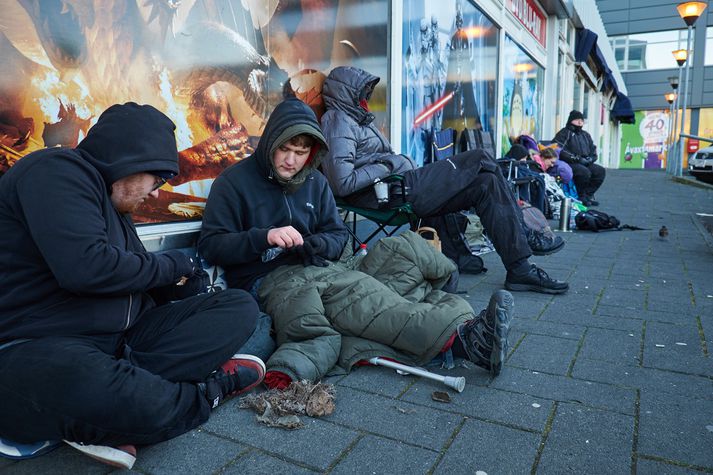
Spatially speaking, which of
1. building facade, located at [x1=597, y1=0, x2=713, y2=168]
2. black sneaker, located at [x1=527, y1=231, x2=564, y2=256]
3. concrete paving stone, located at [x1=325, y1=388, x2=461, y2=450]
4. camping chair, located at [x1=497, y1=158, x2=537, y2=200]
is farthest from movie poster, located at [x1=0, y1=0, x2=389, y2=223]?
building facade, located at [x1=597, y1=0, x2=713, y2=168]

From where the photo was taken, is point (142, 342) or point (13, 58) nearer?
point (142, 342)

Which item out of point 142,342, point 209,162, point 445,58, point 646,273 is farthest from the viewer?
point 445,58

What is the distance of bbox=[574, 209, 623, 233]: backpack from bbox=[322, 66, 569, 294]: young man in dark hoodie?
3.35 meters

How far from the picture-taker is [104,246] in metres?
1.75

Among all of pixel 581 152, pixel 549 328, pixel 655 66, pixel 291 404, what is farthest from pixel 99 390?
pixel 655 66

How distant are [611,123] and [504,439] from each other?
36858 mm

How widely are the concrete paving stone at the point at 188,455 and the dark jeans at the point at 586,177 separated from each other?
345 inches

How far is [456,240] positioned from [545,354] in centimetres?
188

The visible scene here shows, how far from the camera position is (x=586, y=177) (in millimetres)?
9445

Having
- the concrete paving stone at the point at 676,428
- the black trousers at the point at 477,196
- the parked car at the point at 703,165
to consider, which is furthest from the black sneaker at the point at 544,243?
the parked car at the point at 703,165

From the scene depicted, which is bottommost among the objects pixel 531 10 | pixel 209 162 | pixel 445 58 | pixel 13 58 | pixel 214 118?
pixel 209 162

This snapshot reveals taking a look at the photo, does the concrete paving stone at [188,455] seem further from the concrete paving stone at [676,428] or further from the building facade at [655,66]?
the building facade at [655,66]

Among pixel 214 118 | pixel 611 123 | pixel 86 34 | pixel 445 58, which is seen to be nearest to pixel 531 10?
pixel 445 58

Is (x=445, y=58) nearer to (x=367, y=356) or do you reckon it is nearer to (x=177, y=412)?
(x=367, y=356)
